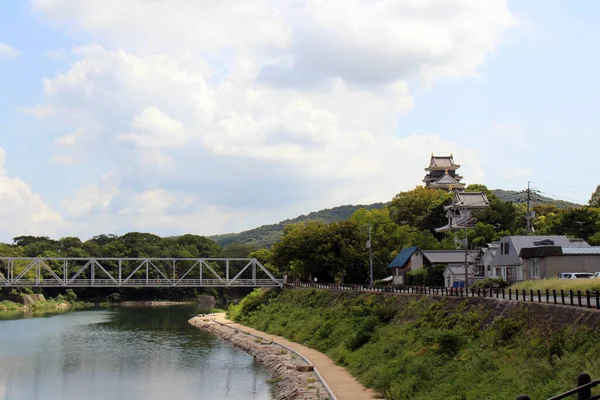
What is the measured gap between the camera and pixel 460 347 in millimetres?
33312

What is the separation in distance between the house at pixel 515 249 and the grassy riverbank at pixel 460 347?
16.0m

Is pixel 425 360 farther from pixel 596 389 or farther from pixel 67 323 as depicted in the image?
pixel 67 323

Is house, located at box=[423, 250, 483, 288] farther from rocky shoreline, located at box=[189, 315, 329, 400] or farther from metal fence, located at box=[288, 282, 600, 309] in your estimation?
rocky shoreline, located at box=[189, 315, 329, 400]

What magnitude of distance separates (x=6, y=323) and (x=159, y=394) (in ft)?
198

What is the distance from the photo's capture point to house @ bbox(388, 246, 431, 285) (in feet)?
265

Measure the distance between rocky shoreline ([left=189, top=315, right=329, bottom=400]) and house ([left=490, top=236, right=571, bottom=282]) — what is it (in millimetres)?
23193

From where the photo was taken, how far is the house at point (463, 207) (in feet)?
327

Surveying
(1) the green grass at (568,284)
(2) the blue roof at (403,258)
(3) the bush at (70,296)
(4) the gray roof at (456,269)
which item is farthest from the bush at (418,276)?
(3) the bush at (70,296)

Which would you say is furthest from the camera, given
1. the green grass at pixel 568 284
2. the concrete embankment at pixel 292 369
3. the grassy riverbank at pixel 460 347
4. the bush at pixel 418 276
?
the bush at pixel 418 276

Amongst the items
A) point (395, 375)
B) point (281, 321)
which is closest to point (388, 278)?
point (281, 321)

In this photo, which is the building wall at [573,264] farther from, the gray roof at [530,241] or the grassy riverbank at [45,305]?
the grassy riverbank at [45,305]

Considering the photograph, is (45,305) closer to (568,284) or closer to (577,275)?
(577,275)

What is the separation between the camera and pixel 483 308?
37375mm

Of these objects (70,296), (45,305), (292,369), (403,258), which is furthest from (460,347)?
(70,296)
